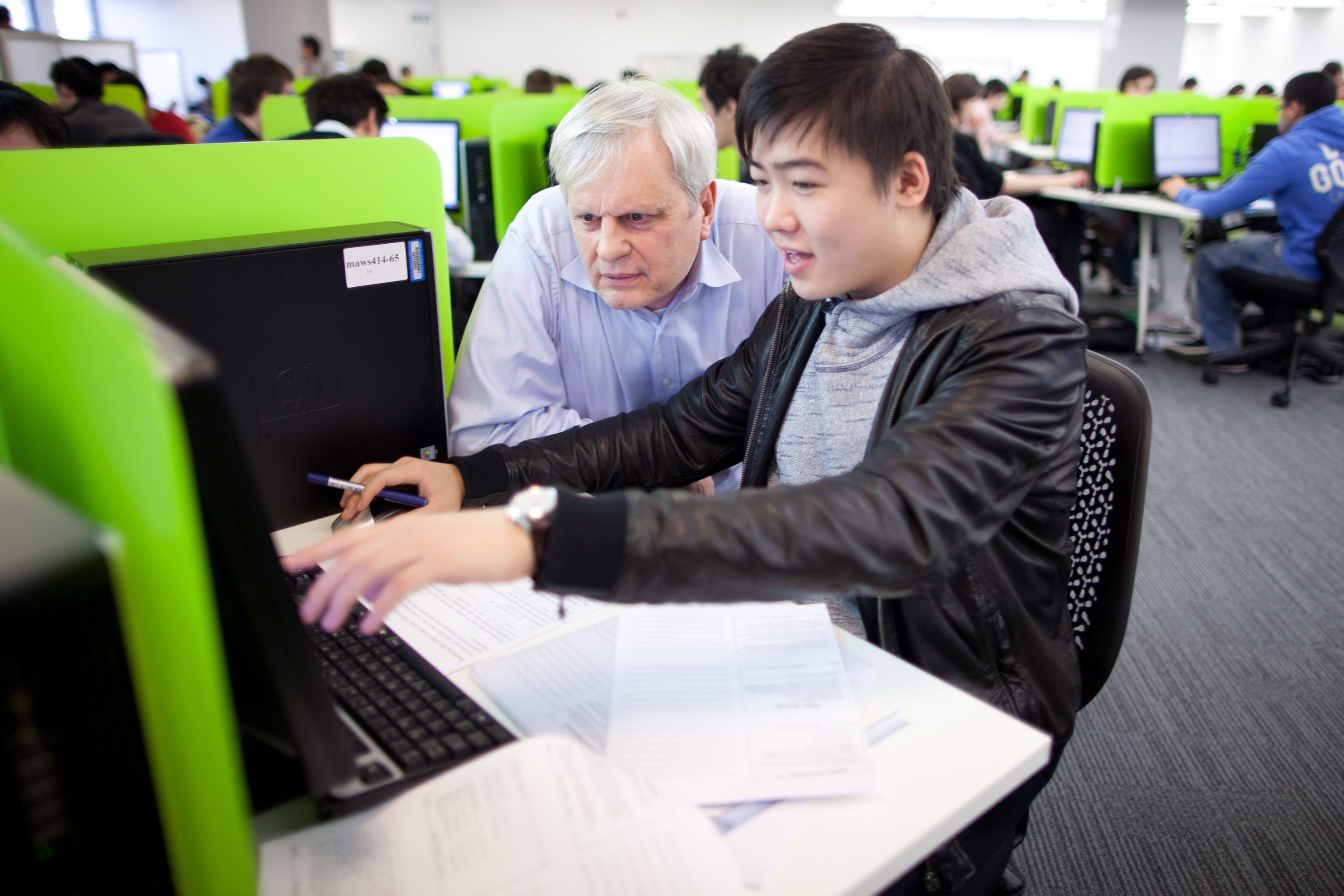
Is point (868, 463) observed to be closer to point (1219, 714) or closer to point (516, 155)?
point (1219, 714)

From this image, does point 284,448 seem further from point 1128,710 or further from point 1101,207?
point 1101,207

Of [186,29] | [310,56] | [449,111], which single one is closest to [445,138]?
[449,111]

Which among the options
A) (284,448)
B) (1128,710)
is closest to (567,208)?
(284,448)

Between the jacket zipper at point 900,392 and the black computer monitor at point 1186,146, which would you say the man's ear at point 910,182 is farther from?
the black computer monitor at point 1186,146

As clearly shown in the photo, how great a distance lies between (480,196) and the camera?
3.16 meters

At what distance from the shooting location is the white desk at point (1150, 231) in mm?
4152

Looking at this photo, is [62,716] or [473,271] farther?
[473,271]

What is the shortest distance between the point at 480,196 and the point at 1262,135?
14.3 ft

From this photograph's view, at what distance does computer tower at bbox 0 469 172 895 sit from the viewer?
378 millimetres

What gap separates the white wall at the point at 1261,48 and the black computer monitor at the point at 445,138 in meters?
12.2

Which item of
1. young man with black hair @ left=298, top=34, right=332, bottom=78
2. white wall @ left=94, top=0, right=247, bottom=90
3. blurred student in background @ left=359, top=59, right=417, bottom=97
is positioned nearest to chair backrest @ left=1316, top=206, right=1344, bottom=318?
blurred student in background @ left=359, top=59, right=417, bottom=97

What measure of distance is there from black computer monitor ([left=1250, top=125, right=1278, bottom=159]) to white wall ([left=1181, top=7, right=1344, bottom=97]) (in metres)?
8.93

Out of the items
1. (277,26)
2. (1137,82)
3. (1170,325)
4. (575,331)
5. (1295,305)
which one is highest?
(277,26)

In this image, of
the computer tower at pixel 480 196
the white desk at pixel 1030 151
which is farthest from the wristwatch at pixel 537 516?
the white desk at pixel 1030 151
